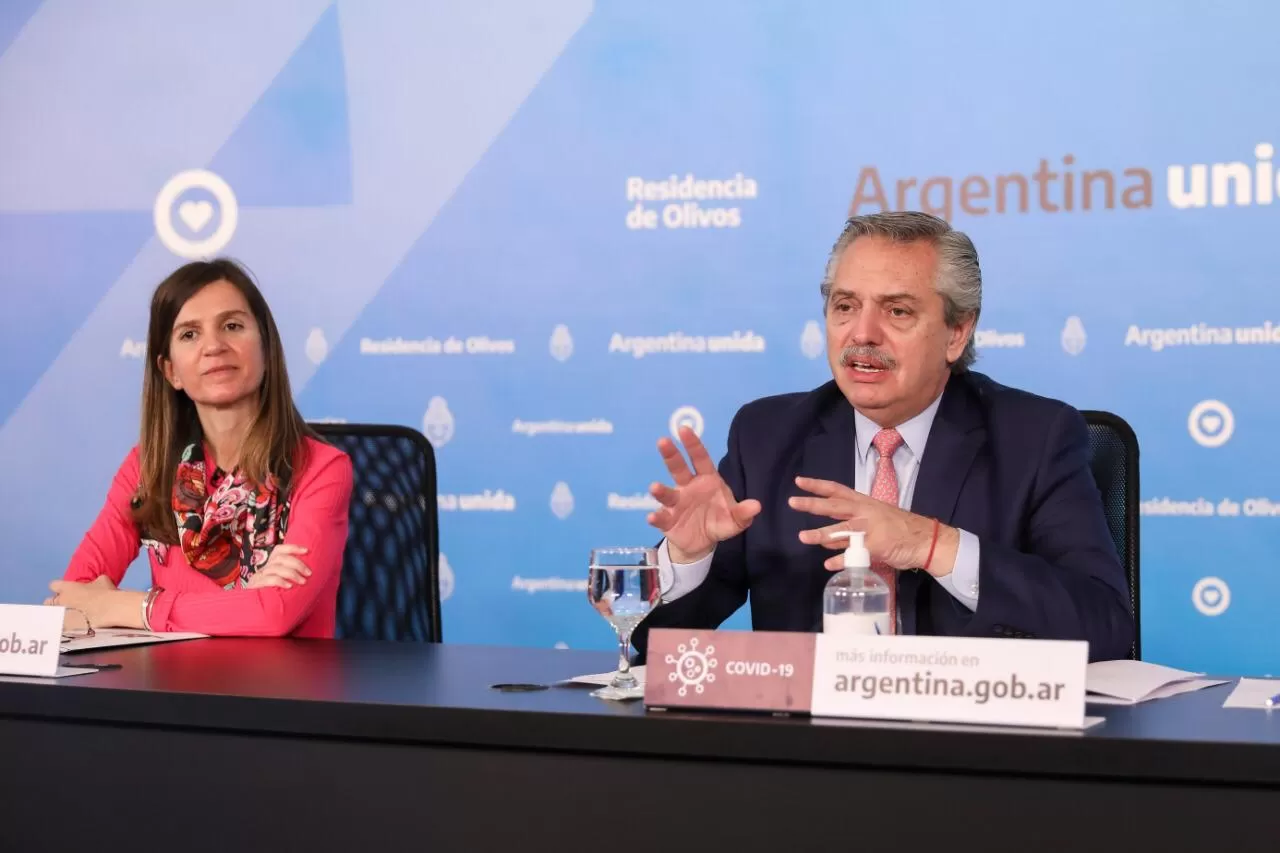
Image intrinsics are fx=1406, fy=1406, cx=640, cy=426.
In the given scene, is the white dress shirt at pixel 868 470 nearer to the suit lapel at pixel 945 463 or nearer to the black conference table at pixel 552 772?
the suit lapel at pixel 945 463

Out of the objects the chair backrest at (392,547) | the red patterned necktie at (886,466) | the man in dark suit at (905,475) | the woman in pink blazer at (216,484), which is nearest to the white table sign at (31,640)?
the woman in pink blazer at (216,484)

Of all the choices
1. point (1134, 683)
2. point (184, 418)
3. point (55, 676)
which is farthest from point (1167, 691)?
point (184, 418)

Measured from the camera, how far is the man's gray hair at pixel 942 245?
2154mm

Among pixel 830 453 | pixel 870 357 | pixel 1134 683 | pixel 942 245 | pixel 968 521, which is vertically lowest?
pixel 1134 683

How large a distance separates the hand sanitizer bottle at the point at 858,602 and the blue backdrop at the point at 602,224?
84.9 inches

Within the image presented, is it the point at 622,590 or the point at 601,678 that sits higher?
the point at 622,590

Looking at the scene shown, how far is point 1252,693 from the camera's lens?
1.52m

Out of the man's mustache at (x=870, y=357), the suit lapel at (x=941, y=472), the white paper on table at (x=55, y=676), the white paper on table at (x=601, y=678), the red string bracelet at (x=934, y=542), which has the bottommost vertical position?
the white paper on table at (x=55, y=676)

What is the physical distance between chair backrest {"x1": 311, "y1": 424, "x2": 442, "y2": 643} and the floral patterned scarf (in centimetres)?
16

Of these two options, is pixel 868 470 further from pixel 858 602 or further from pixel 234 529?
pixel 234 529

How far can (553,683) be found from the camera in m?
1.62

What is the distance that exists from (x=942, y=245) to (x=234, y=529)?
1310 mm

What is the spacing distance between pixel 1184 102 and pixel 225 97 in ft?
8.75

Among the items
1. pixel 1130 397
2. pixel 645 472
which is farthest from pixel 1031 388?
pixel 645 472
